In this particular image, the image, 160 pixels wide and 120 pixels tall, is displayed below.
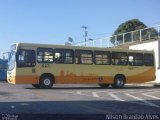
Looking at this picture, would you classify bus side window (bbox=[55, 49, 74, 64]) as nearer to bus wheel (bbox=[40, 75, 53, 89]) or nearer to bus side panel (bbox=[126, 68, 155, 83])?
bus wheel (bbox=[40, 75, 53, 89])

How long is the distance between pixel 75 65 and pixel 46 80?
227 centimetres

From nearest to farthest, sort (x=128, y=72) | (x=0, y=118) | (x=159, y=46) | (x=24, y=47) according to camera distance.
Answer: (x=0, y=118), (x=24, y=47), (x=128, y=72), (x=159, y=46)

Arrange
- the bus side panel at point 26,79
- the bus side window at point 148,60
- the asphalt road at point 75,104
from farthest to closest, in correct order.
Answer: the bus side window at point 148,60
the bus side panel at point 26,79
the asphalt road at point 75,104

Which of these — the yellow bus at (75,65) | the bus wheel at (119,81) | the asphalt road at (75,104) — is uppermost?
the yellow bus at (75,65)

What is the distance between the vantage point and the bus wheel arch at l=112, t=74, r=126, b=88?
105 ft

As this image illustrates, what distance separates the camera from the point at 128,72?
32562 mm

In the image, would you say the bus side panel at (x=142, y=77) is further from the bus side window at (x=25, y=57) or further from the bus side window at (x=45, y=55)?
the bus side window at (x=25, y=57)

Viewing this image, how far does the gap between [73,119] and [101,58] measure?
2426 centimetres

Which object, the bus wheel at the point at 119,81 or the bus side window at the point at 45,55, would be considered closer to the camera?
the bus side window at the point at 45,55

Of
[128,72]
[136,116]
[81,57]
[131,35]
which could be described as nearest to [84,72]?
[81,57]

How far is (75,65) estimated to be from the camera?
30234 mm

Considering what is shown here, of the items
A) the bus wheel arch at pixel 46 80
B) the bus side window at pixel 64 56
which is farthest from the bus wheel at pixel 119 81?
the bus wheel arch at pixel 46 80

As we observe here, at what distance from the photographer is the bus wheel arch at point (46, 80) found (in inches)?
1144

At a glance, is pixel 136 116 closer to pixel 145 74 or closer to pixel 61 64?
pixel 61 64
